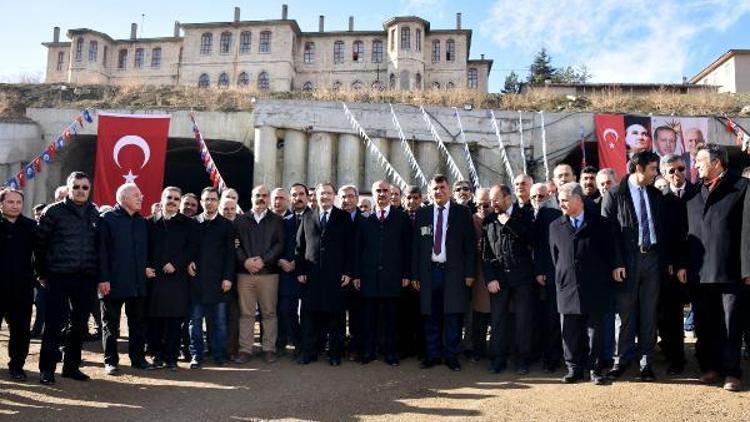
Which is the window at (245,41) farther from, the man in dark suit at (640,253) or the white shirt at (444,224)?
the man in dark suit at (640,253)

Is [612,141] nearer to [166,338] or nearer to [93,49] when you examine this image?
[166,338]

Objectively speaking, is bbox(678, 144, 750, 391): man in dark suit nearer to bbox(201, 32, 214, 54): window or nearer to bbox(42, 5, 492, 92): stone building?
bbox(42, 5, 492, 92): stone building

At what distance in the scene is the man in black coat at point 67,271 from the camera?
16.6ft

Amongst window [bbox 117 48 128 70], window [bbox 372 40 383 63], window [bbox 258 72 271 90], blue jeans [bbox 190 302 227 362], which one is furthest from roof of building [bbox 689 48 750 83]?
window [bbox 117 48 128 70]

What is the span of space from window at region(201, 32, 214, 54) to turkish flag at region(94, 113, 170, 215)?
3479cm

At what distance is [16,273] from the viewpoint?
5.06 meters

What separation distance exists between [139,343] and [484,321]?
143 inches

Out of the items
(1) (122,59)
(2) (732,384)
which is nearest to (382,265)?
(2) (732,384)

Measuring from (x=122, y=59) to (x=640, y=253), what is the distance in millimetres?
51010

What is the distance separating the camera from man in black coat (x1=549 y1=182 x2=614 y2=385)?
16.0 feet

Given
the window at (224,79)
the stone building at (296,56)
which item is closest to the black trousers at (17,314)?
the stone building at (296,56)

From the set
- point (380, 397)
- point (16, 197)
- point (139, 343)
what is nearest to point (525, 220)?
point (380, 397)

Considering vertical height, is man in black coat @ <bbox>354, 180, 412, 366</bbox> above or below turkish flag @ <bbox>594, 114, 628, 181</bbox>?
below

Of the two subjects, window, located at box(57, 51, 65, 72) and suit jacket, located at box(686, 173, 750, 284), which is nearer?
suit jacket, located at box(686, 173, 750, 284)
